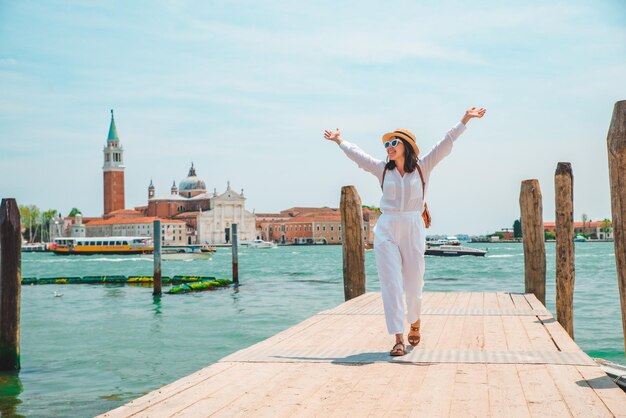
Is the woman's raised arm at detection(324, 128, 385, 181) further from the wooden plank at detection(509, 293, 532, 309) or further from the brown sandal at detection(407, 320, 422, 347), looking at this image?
the wooden plank at detection(509, 293, 532, 309)

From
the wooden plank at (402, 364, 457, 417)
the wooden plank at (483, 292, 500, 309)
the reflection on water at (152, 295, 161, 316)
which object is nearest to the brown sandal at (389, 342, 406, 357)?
the wooden plank at (402, 364, 457, 417)

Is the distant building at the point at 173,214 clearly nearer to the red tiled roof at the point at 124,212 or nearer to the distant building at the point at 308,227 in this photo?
the red tiled roof at the point at 124,212

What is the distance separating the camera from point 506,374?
159 inches

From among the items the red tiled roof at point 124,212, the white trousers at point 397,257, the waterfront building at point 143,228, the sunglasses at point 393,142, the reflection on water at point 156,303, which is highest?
the red tiled roof at point 124,212

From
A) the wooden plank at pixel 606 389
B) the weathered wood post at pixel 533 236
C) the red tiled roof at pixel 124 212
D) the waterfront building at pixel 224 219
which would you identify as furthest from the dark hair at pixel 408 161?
the red tiled roof at pixel 124 212

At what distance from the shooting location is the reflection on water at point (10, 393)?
25.2 ft

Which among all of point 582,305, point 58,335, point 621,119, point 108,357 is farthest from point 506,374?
point 582,305

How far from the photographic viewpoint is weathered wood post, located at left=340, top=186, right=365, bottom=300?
9570 millimetres

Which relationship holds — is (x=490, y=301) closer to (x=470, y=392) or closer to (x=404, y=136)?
(x=404, y=136)

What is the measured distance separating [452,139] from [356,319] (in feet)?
7.90

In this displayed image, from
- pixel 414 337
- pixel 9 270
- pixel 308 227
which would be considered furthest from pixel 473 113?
pixel 308 227

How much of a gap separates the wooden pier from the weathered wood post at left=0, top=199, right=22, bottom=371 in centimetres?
409

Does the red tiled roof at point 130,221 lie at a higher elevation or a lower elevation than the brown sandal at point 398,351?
higher

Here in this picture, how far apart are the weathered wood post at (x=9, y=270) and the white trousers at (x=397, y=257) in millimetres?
5150
